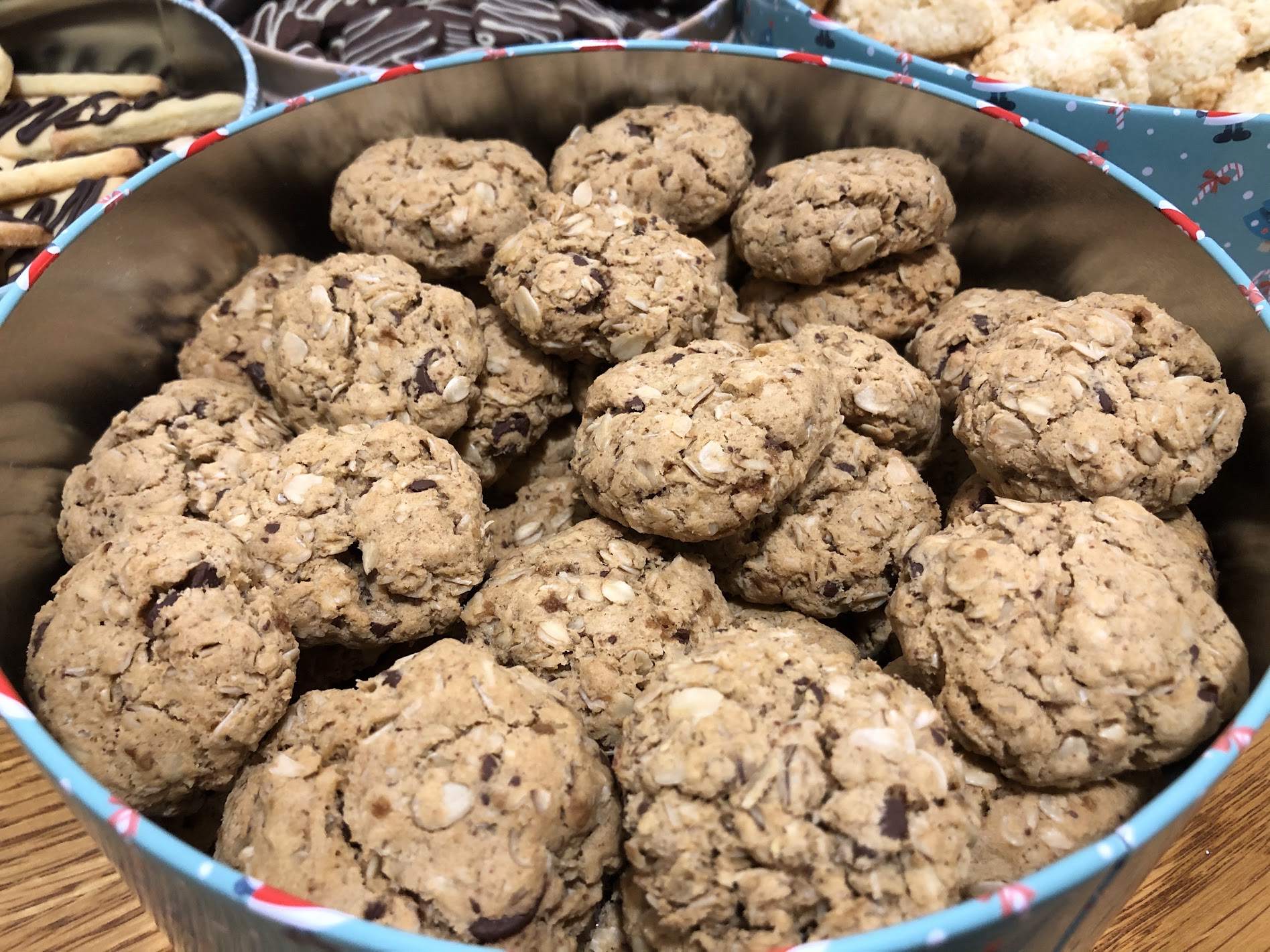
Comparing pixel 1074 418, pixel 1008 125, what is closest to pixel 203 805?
pixel 1074 418

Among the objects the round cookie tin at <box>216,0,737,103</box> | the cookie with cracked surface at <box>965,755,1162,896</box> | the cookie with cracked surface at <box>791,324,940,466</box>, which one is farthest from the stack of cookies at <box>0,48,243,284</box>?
the cookie with cracked surface at <box>965,755,1162,896</box>

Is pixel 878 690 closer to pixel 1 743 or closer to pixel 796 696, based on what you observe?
pixel 796 696

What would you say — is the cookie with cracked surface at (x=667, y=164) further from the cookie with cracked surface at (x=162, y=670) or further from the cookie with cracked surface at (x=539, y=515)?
the cookie with cracked surface at (x=162, y=670)

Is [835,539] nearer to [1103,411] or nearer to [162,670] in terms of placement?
[1103,411]

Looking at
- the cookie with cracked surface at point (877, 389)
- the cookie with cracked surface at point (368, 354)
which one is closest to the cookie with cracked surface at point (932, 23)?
the cookie with cracked surface at point (877, 389)

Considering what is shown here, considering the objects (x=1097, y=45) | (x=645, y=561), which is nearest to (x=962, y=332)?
(x=645, y=561)
